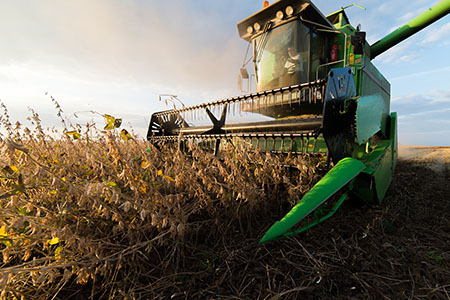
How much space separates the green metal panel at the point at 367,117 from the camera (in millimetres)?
1893

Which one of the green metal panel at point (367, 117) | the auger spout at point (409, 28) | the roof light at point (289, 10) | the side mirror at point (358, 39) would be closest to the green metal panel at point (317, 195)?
the green metal panel at point (367, 117)

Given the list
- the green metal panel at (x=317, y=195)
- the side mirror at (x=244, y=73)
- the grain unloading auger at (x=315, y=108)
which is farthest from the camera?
the side mirror at (x=244, y=73)

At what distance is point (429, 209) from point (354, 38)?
7.35 ft

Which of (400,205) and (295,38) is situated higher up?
(295,38)

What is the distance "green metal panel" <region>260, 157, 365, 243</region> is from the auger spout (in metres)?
4.55

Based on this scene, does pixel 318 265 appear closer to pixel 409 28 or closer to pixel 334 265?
pixel 334 265

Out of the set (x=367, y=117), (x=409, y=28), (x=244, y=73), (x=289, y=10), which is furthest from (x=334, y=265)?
(x=409, y=28)

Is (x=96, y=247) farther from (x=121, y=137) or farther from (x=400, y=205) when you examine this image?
(x=400, y=205)

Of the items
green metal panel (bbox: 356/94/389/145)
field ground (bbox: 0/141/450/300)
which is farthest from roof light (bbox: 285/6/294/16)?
field ground (bbox: 0/141/450/300)

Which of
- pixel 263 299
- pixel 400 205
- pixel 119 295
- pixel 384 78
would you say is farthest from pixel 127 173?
pixel 384 78

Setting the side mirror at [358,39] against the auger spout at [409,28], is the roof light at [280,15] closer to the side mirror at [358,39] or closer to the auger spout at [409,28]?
the side mirror at [358,39]

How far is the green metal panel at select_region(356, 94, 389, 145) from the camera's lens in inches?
74.5

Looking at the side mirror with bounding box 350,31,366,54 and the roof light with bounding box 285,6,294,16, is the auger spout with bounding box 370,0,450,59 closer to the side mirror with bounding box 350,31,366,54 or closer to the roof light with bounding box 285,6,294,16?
the roof light with bounding box 285,6,294,16

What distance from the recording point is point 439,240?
1.74m
